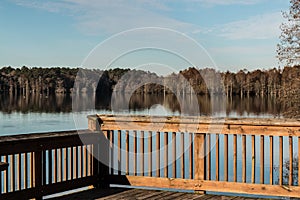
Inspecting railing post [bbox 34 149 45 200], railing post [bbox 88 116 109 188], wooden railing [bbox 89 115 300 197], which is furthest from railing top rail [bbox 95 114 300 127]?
railing post [bbox 34 149 45 200]

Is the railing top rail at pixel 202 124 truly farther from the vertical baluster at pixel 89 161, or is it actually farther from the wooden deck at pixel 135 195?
the wooden deck at pixel 135 195

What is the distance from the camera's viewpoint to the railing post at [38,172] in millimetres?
4902

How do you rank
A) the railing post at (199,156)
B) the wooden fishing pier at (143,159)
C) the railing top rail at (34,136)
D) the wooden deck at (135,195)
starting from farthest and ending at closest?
the railing post at (199,156) → the wooden deck at (135,195) → the wooden fishing pier at (143,159) → the railing top rail at (34,136)

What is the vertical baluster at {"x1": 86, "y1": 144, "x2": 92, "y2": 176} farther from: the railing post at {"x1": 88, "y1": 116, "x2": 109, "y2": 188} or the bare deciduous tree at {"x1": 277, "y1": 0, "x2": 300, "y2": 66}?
the bare deciduous tree at {"x1": 277, "y1": 0, "x2": 300, "y2": 66}

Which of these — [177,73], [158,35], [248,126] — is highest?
[158,35]

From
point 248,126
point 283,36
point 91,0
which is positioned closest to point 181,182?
point 248,126

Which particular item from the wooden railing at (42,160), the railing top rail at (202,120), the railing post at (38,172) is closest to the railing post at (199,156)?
the railing top rail at (202,120)

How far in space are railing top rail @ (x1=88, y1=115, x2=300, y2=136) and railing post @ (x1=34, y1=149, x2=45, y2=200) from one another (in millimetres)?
1053

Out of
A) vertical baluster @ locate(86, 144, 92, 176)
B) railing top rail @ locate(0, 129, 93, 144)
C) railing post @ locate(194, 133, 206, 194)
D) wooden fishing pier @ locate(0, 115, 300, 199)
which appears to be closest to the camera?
railing top rail @ locate(0, 129, 93, 144)

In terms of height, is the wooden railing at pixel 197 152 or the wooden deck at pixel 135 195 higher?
the wooden railing at pixel 197 152

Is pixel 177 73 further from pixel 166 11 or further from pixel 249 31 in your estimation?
pixel 249 31

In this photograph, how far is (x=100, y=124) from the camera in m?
5.77

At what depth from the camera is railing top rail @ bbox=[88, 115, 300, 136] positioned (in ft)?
16.3

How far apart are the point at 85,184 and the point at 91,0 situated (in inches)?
663
